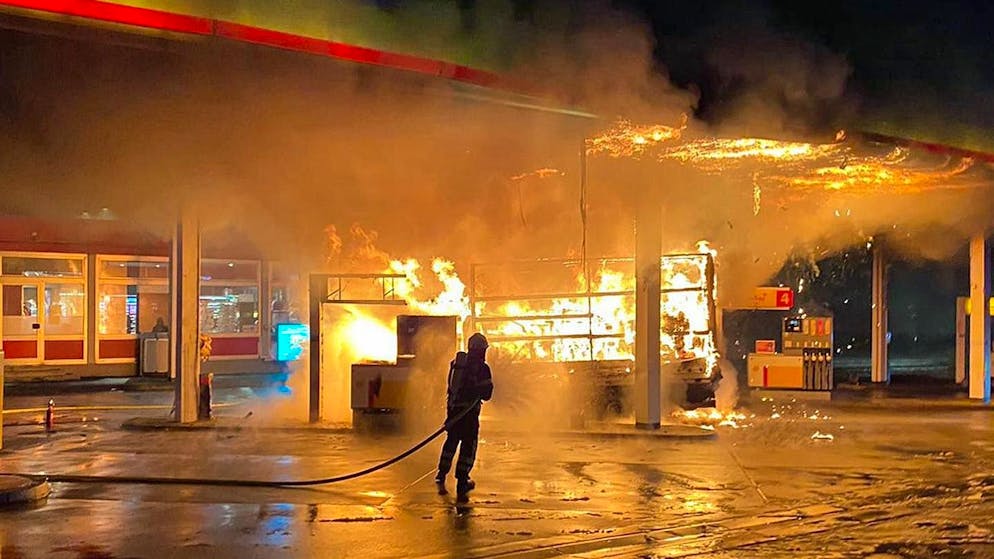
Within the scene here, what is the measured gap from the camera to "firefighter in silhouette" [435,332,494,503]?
395 inches

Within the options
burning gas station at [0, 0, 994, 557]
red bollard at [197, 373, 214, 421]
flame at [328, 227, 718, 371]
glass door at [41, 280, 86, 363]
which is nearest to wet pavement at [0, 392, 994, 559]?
burning gas station at [0, 0, 994, 557]

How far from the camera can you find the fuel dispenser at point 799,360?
18828mm

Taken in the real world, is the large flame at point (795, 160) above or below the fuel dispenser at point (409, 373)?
above

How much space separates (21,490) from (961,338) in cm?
1848

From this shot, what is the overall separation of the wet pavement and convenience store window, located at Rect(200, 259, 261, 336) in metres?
10.7

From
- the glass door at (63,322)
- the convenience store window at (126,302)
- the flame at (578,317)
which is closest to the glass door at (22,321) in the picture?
the glass door at (63,322)

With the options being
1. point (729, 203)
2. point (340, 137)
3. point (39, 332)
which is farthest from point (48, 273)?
point (729, 203)

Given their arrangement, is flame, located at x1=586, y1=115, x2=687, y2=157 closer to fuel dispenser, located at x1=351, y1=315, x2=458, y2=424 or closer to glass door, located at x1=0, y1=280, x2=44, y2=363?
fuel dispenser, located at x1=351, y1=315, x2=458, y2=424

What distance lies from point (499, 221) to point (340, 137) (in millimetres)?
5147

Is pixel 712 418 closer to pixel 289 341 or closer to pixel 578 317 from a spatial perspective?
pixel 578 317

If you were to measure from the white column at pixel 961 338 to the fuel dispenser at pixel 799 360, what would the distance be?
11.0ft

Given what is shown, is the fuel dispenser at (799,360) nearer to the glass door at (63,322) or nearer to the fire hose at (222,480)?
the fire hose at (222,480)

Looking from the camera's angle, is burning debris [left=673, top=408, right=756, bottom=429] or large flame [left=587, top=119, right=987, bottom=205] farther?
burning debris [left=673, top=408, right=756, bottom=429]

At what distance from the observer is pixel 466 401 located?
10125 millimetres
